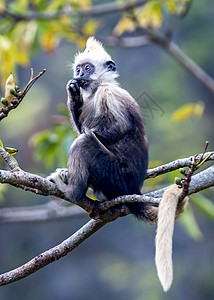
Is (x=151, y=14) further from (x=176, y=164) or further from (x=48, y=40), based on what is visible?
(x=176, y=164)

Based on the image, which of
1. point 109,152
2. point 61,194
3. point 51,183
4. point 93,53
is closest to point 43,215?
point 93,53

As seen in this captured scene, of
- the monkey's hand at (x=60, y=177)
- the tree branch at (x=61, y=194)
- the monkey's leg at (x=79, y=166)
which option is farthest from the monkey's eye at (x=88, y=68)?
the tree branch at (x=61, y=194)

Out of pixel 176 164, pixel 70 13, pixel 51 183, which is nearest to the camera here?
pixel 51 183

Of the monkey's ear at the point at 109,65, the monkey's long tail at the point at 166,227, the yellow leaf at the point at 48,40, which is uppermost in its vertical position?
the yellow leaf at the point at 48,40

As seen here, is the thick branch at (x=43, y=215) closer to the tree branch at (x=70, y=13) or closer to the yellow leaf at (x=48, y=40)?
the yellow leaf at (x=48, y=40)

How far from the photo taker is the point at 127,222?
1512 cm

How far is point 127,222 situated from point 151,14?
9.61m

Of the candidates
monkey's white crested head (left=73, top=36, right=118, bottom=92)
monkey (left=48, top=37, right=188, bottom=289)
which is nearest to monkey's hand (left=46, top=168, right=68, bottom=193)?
monkey (left=48, top=37, right=188, bottom=289)

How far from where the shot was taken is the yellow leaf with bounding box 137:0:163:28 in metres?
5.93

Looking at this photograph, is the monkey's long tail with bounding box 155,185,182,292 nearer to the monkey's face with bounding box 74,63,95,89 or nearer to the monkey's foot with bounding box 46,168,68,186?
the monkey's foot with bounding box 46,168,68,186

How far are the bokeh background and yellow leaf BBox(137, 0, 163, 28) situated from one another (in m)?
6.56

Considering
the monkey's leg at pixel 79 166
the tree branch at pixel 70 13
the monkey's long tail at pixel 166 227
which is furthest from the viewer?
the tree branch at pixel 70 13

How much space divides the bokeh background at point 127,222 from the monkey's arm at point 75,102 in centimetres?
851

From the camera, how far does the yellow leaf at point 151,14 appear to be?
5930 mm
